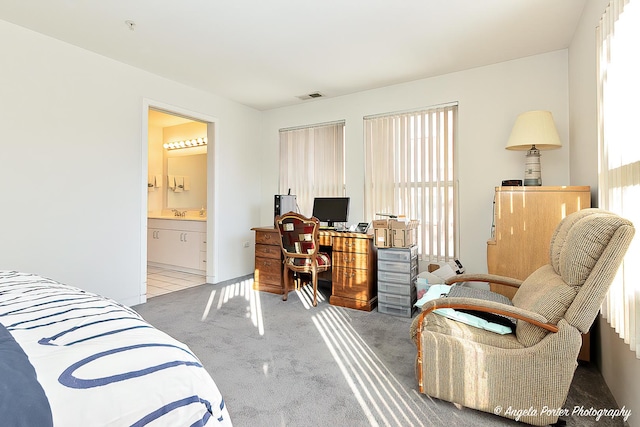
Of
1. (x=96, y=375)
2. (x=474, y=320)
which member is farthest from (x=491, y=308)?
(x=96, y=375)

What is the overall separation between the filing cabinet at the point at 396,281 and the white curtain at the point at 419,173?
0.62m

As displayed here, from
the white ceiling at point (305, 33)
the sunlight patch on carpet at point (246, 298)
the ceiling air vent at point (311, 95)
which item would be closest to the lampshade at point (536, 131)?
the white ceiling at point (305, 33)

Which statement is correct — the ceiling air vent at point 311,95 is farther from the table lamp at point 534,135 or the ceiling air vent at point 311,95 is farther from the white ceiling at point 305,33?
the table lamp at point 534,135

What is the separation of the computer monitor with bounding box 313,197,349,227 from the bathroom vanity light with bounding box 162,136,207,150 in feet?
8.87

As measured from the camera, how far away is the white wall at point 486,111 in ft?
10.8

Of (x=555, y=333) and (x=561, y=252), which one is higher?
(x=561, y=252)

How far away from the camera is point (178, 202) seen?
6277mm

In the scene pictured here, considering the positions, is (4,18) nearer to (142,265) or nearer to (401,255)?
(142,265)

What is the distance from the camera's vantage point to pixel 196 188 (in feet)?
19.9

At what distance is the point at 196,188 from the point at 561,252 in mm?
5640

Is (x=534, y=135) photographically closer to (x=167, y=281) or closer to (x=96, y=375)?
(x=96, y=375)

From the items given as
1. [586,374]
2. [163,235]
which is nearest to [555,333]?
[586,374]

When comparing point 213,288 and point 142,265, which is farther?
point 213,288

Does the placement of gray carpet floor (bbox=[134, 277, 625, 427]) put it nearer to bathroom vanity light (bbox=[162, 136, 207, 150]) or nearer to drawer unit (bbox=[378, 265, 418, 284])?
drawer unit (bbox=[378, 265, 418, 284])
